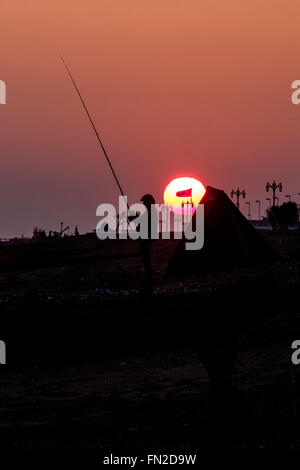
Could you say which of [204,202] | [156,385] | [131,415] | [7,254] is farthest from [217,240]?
[7,254]

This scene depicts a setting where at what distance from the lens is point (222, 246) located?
2450cm

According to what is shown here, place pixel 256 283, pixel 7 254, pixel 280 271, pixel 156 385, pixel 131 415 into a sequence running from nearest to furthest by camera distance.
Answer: pixel 256 283, pixel 131 415, pixel 156 385, pixel 280 271, pixel 7 254

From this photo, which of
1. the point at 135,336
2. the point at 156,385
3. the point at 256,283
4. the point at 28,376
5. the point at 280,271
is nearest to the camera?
the point at 256,283

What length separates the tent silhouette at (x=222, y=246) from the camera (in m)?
22.9

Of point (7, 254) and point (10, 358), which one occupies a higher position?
point (7, 254)

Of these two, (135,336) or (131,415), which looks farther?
(135,336)

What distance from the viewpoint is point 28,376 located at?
19.2 meters

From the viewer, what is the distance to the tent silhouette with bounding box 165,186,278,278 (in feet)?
75.0

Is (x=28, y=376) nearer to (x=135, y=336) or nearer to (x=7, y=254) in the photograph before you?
(x=135, y=336)

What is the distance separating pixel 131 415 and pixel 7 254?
62205 millimetres

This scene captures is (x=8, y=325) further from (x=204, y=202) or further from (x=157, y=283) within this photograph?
(x=157, y=283)

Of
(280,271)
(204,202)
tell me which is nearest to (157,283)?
(280,271)
